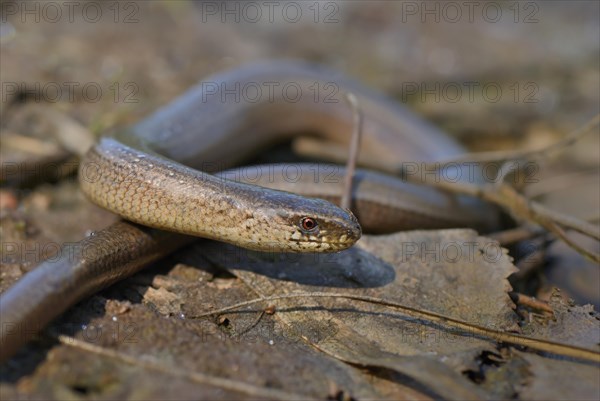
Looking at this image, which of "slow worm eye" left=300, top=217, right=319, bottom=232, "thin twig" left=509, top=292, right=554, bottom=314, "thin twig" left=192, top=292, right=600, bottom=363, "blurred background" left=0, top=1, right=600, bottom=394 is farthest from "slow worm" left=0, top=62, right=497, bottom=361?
"thin twig" left=509, top=292, right=554, bottom=314

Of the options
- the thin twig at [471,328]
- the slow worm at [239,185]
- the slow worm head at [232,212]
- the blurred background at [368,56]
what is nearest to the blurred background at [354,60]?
the blurred background at [368,56]

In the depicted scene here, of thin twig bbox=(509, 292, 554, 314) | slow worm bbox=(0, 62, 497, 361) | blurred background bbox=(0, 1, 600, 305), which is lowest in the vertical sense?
thin twig bbox=(509, 292, 554, 314)

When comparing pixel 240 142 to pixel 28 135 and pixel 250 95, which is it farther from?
pixel 28 135

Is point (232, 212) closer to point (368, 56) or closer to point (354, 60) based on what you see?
point (354, 60)

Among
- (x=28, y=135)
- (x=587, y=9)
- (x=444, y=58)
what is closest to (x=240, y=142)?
(x=28, y=135)

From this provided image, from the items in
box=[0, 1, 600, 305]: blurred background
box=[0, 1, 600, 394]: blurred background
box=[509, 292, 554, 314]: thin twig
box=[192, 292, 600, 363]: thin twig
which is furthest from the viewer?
box=[0, 1, 600, 305]: blurred background

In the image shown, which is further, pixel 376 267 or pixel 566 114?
pixel 566 114

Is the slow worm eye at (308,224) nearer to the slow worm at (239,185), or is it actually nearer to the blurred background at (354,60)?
the slow worm at (239,185)

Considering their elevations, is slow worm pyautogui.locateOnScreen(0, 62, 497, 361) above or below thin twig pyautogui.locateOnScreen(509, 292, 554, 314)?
above

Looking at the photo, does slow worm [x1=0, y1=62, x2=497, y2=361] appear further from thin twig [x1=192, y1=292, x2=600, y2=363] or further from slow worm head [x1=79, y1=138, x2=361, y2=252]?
thin twig [x1=192, y1=292, x2=600, y2=363]
